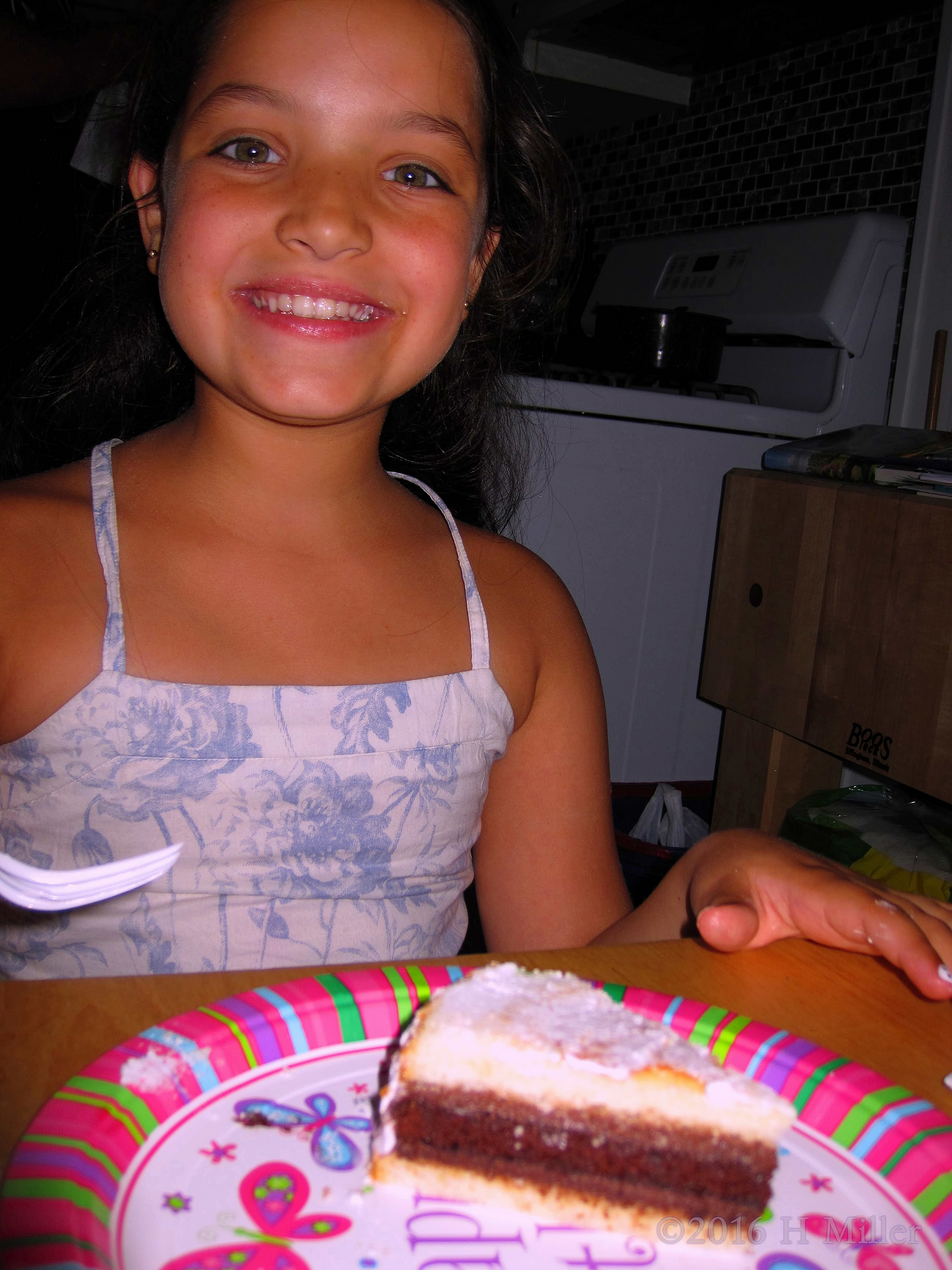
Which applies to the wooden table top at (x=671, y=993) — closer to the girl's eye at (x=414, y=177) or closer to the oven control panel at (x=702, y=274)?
the girl's eye at (x=414, y=177)

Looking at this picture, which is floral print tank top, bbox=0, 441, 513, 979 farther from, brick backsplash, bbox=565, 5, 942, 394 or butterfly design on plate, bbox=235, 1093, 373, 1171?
brick backsplash, bbox=565, 5, 942, 394

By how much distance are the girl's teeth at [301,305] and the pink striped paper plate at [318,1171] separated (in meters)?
0.56

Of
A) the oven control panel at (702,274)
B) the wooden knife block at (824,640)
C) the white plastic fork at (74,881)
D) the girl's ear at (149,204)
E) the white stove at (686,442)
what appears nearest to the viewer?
the white plastic fork at (74,881)

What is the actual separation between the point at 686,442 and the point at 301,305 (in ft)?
4.70

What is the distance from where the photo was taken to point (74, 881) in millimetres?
514

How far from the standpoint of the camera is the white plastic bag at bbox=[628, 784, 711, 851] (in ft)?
6.91

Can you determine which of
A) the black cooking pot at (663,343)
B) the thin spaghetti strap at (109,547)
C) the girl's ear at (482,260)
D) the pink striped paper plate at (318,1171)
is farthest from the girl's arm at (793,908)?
the black cooking pot at (663,343)

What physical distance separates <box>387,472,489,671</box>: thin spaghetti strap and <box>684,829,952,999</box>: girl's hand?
12.3 inches

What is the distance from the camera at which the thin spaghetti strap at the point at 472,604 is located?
3.22 ft

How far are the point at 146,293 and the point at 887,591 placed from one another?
1173mm

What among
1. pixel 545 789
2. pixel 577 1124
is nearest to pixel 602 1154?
pixel 577 1124

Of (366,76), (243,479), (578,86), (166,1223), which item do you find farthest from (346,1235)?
(578,86)

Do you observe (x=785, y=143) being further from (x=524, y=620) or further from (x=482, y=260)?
(x=524, y=620)

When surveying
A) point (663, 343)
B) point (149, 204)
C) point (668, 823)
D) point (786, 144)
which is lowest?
point (668, 823)
